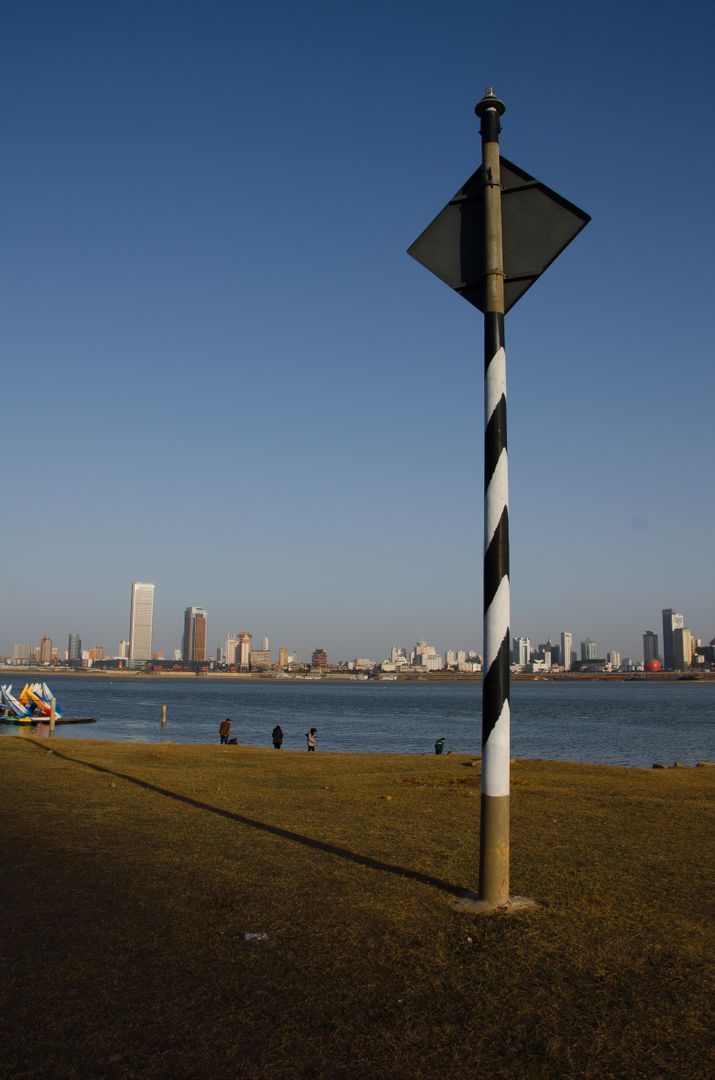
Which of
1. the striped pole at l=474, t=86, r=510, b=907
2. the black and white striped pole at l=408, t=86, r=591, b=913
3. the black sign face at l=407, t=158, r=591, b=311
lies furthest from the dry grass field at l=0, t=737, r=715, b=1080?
the black sign face at l=407, t=158, r=591, b=311

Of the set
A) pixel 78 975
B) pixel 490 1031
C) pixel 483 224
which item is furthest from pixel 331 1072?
pixel 483 224

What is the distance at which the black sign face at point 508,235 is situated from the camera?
24.1 feet

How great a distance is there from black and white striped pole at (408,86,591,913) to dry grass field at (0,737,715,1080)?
836 mm

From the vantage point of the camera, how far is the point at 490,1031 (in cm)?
429

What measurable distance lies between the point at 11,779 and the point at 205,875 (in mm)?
9953

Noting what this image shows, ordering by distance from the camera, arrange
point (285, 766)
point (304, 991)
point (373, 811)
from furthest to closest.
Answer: point (285, 766)
point (373, 811)
point (304, 991)

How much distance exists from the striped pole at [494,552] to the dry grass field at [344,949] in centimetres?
57

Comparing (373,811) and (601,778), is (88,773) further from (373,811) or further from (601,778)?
(601,778)

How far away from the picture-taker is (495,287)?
24.0 feet

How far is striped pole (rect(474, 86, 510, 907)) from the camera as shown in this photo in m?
6.58

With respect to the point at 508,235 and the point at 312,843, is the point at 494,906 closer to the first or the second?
the point at 312,843

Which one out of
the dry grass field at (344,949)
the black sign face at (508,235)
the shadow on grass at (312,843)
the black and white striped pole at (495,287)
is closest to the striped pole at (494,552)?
the black and white striped pole at (495,287)

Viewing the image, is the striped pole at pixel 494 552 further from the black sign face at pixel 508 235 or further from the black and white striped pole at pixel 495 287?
the black sign face at pixel 508 235

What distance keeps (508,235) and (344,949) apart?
19.9 feet
